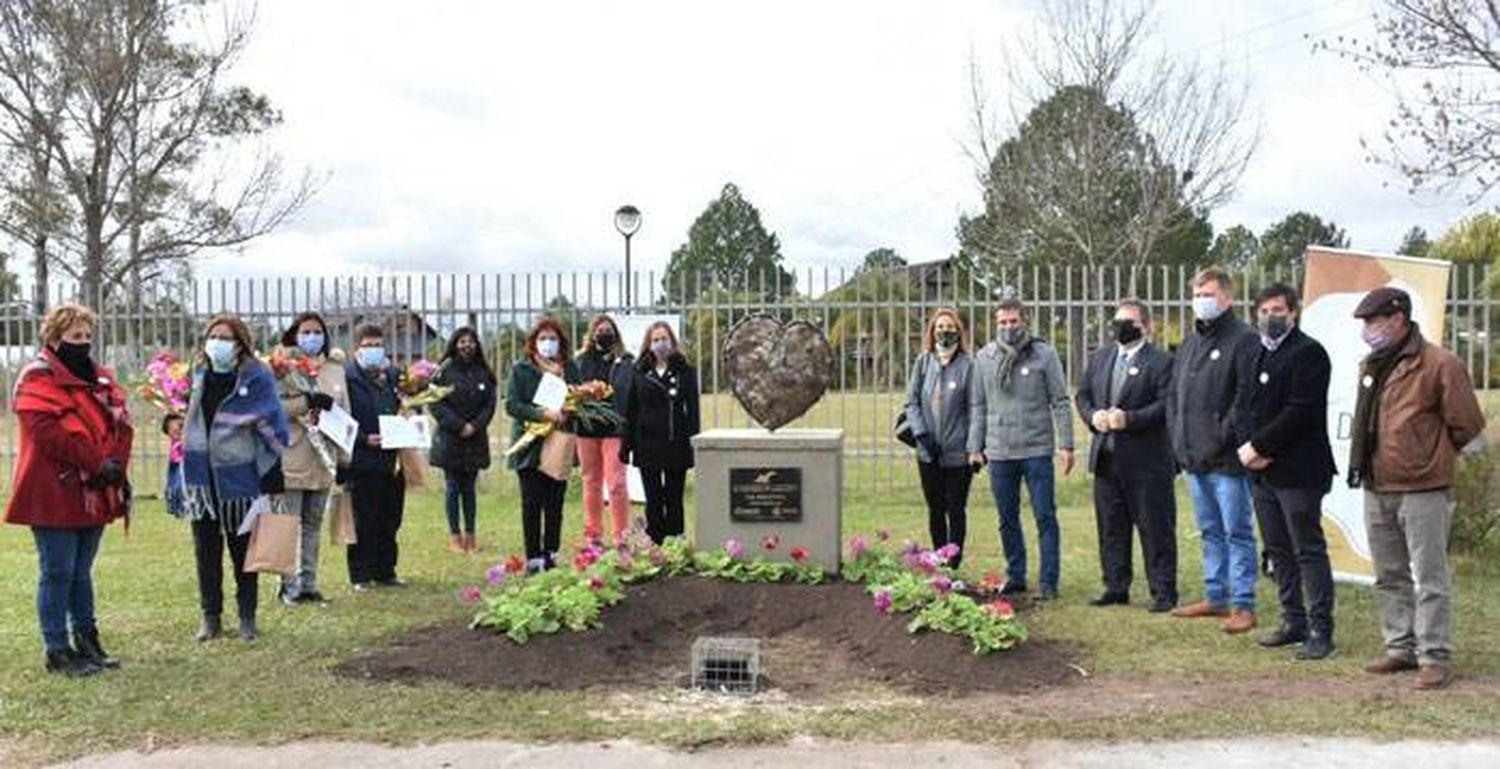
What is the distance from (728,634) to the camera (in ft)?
24.2

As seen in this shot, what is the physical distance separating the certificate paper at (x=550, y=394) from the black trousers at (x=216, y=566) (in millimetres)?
2554

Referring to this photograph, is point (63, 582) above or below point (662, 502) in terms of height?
below

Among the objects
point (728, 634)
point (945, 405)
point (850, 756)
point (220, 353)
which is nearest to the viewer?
point (850, 756)

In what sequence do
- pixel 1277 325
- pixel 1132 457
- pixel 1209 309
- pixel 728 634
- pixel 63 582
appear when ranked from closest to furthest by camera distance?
pixel 63 582, pixel 1277 325, pixel 1209 309, pixel 728 634, pixel 1132 457

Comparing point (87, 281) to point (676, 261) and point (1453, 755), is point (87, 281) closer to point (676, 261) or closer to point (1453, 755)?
point (1453, 755)

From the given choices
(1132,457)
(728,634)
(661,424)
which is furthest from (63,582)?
(1132,457)

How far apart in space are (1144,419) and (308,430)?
507 cm

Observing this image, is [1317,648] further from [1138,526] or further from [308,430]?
[308,430]

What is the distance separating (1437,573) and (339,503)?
6.61 meters

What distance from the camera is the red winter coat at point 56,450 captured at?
6105 mm

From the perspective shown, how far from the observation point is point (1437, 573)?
19.7 ft

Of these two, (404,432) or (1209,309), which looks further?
(404,432)

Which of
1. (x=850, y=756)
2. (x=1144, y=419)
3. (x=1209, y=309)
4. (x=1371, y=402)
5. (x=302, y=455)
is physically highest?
(x=1209, y=309)

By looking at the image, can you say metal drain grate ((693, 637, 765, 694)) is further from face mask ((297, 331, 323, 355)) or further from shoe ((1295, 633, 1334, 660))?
face mask ((297, 331, 323, 355))
